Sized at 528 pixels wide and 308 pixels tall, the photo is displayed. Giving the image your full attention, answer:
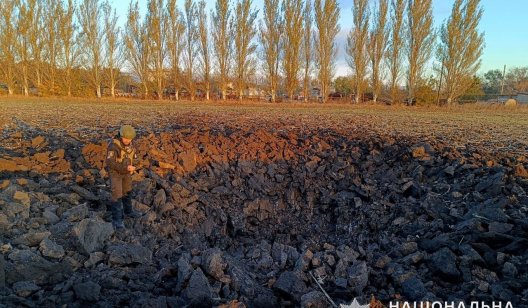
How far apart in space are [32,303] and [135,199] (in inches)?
105

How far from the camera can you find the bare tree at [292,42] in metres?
31.2

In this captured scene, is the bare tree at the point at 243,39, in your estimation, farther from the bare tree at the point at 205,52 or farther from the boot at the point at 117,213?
the boot at the point at 117,213

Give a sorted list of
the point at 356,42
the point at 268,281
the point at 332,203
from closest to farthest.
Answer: the point at 268,281, the point at 332,203, the point at 356,42

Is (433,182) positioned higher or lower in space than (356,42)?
lower

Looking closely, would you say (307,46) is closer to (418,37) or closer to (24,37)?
(418,37)

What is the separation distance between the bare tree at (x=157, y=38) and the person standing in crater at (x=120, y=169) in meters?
29.0

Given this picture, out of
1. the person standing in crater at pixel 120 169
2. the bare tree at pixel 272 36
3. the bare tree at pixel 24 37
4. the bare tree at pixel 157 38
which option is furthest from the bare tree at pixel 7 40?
the person standing in crater at pixel 120 169

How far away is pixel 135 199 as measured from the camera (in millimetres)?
5391

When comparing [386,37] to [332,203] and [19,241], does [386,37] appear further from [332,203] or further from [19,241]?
[19,241]

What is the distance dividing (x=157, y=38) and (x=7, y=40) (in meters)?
14.5

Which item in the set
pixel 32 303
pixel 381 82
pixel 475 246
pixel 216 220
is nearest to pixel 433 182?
pixel 475 246

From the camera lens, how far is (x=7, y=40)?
31.8 metres

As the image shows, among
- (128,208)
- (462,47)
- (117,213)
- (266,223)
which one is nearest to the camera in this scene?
(117,213)

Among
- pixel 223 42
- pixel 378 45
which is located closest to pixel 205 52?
pixel 223 42
